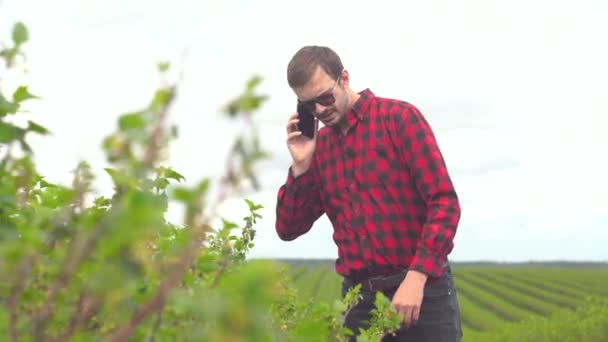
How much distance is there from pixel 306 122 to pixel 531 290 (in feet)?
145

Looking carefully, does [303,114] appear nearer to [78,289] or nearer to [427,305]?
[427,305]

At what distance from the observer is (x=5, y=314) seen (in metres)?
1.67

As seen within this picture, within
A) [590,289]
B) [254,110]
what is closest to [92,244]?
[254,110]

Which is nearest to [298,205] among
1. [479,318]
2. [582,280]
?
[479,318]

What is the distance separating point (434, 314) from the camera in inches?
167

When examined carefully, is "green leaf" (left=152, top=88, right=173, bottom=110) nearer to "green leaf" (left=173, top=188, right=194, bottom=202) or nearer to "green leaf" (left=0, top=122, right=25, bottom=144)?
"green leaf" (left=173, top=188, right=194, bottom=202)

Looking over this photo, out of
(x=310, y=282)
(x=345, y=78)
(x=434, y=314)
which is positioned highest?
(x=310, y=282)

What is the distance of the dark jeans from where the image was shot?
Answer: 13.9 feet

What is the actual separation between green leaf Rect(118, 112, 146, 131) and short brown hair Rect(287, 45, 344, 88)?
3109 mm

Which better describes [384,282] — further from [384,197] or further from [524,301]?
[524,301]

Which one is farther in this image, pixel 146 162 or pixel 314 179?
pixel 314 179

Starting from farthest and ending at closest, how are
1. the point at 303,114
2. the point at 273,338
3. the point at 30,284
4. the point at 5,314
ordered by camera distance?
the point at 303,114, the point at 30,284, the point at 5,314, the point at 273,338

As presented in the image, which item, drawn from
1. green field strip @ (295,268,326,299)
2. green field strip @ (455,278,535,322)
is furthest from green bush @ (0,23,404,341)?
green field strip @ (295,268,326,299)

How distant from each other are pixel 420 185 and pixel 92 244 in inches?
123
